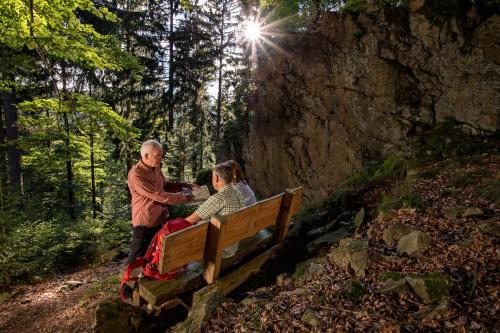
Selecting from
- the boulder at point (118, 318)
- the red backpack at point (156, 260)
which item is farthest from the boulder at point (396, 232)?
the boulder at point (118, 318)

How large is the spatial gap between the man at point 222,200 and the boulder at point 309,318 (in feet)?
4.72

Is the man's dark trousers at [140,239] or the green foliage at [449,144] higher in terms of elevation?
the green foliage at [449,144]

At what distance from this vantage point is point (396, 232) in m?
3.71

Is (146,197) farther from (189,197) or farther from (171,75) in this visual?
(171,75)

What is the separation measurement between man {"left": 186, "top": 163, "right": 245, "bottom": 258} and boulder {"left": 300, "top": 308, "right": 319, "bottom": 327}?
1439 mm

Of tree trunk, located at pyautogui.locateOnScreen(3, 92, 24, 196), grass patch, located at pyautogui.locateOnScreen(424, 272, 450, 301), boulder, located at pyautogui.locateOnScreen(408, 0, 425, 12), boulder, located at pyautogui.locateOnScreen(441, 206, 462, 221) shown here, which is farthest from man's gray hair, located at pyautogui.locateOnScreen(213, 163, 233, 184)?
tree trunk, located at pyautogui.locateOnScreen(3, 92, 24, 196)

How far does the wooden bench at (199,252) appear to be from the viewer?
295 centimetres

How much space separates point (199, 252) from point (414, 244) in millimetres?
2429

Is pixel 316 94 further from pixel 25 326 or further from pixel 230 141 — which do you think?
pixel 25 326

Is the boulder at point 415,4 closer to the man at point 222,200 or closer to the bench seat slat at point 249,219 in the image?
the bench seat slat at point 249,219

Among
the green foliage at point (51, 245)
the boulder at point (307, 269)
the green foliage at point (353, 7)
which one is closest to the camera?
the boulder at point (307, 269)

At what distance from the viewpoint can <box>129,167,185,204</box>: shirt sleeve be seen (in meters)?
4.09

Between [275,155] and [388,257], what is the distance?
30.8ft

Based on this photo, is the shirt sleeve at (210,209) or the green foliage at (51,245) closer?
the shirt sleeve at (210,209)
